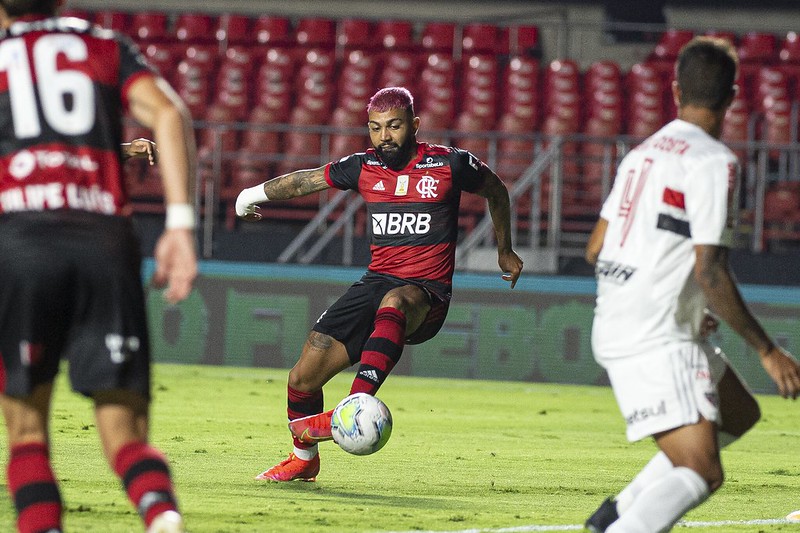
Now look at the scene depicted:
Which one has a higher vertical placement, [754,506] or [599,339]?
[599,339]

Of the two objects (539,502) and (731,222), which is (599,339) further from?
(539,502)

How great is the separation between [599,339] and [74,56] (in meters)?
2.01

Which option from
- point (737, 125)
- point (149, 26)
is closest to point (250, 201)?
point (737, 125)

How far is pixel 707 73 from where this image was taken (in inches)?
184

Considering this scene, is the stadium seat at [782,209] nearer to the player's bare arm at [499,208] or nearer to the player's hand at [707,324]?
the player's bare arm at [499,208]

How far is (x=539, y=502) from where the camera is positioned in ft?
23.0

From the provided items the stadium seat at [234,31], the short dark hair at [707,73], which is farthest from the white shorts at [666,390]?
the stadium seat at [234,31]

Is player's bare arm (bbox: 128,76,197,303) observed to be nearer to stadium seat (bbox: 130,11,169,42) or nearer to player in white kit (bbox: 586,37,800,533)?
player in white kit (bbox: 586,37,800,533)

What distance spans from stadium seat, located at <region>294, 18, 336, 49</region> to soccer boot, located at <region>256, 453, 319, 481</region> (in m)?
14.4

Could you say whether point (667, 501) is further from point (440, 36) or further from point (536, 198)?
point (440, 36)

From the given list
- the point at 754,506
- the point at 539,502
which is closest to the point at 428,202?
the point at 539,502

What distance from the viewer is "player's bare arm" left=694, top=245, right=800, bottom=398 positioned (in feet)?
14.7

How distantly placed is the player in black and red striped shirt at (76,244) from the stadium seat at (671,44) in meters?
17.2

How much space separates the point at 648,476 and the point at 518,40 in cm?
1728
